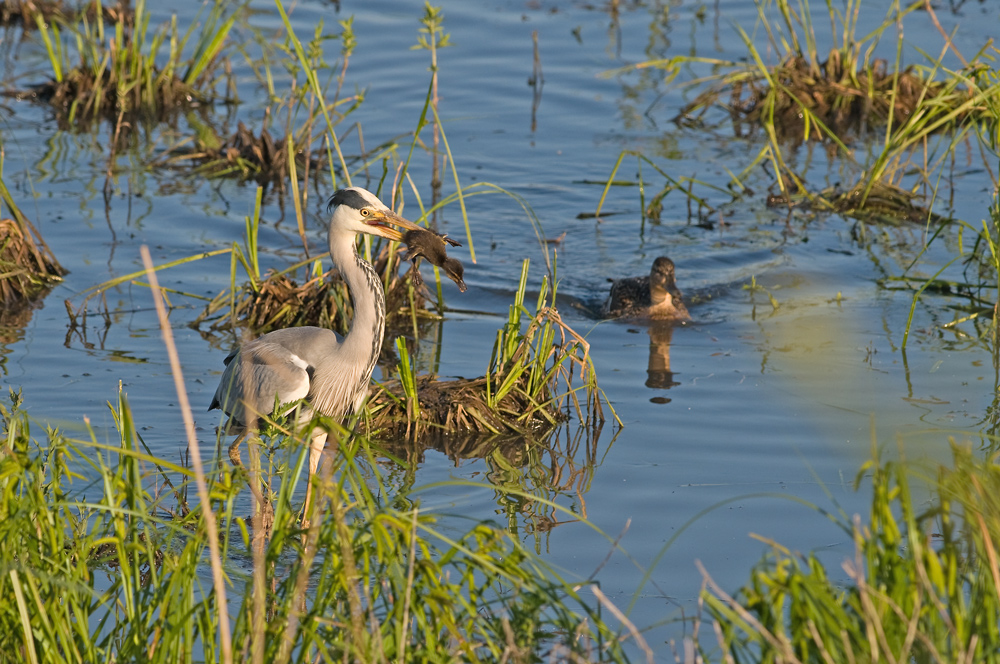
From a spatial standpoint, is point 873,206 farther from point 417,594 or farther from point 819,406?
point 417,594

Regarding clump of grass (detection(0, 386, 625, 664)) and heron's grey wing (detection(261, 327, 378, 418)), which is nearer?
clump of grass (detection(0, 386, 625, 664))

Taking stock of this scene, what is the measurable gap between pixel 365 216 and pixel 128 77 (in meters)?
6.96

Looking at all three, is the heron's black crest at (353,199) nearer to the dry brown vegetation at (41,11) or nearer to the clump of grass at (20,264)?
the clump of grass at (20,264)

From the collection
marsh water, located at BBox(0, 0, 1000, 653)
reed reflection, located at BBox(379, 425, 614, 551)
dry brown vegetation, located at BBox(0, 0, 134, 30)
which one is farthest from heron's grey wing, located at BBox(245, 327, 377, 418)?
dry brown vegetation, located at BBox(0, 0, 134, 30)

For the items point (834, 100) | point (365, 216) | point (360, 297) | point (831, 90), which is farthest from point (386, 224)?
point (834, 100)

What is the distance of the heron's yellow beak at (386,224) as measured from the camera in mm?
5926

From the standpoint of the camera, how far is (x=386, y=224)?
19.5ft

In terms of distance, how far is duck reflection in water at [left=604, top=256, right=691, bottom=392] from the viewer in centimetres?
876

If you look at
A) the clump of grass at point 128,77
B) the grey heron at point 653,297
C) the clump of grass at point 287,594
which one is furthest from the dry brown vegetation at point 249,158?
the clump of grass at point 287,594

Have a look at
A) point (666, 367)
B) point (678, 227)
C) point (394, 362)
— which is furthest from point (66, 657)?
point (678, 227)

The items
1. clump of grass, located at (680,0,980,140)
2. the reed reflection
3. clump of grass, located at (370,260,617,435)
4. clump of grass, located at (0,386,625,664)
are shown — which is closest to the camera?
clump of grass, located at (0,386,625,664)

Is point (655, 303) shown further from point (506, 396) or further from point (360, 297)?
point (360, 297)

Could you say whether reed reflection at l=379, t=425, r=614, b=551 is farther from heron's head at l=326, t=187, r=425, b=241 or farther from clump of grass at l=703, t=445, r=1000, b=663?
clump of grass at l=703, t=445, r=1000, b=663

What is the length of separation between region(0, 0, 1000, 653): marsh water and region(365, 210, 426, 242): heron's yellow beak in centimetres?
127
